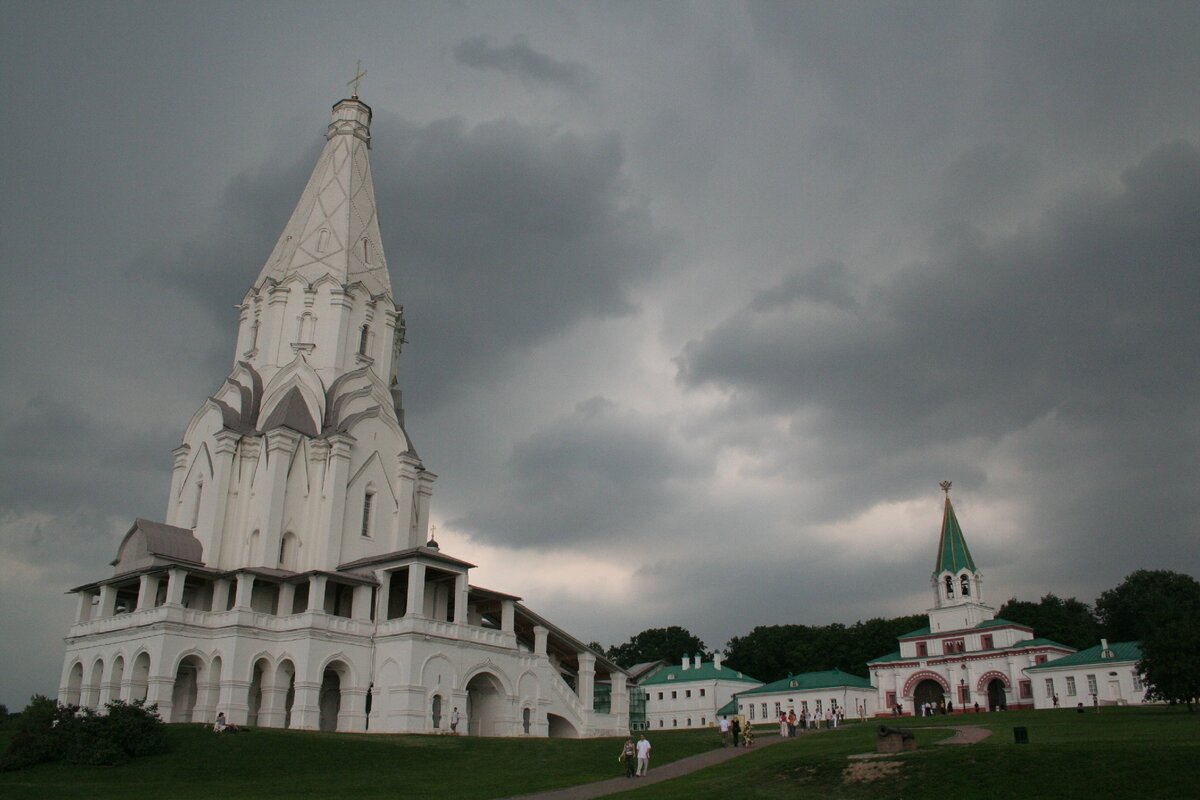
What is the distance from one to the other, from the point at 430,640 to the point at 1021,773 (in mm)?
23406

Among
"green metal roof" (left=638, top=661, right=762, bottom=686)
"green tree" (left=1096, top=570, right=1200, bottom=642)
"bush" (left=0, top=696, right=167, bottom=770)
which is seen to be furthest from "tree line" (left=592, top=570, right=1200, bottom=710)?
"bush" (left=0, top=696, right=167, bottom=770)

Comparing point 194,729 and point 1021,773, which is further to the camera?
point 194,729

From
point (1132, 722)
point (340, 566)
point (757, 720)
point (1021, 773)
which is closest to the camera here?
point (1021, 773)

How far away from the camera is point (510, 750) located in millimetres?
28078

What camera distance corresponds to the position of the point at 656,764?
25391 mm

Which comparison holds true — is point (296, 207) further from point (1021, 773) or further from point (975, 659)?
point (975, 659)

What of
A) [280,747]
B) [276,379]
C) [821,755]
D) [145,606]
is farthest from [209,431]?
[821,755]

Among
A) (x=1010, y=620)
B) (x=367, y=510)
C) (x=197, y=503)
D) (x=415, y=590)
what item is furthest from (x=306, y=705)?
(x=1010, y=620)

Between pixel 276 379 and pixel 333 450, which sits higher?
pixel 276 379

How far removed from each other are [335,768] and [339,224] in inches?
1191

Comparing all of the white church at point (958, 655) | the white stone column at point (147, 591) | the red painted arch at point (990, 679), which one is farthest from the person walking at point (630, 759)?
the red painted arch at point (990, 679)

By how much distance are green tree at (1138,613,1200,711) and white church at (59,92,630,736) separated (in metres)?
21.2

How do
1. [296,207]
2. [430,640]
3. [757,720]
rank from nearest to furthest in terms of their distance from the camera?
[430,640], [296,207], [757,720]

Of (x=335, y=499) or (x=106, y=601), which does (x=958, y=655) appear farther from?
(x=106, y=601)
